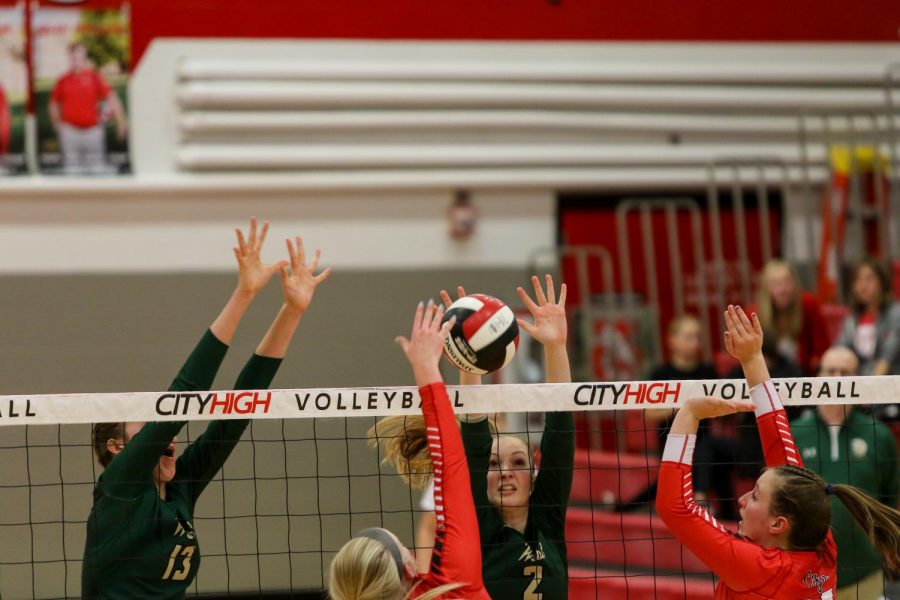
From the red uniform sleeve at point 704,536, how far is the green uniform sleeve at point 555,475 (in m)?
0.50

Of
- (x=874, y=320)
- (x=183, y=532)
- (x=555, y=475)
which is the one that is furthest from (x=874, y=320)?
(x=183, y=532)

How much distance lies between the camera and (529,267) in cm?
968

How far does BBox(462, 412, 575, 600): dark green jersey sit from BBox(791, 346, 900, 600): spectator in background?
6.39 ft

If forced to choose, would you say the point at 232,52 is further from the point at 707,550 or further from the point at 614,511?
the point at 707,550

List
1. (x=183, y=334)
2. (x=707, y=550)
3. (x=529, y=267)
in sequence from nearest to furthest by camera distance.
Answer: (x=707, y=550), (x=183, y=334), (x=529, y=267)

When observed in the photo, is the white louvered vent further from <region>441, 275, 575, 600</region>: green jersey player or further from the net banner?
<region>441, 275, 575, 600</region>: green jersey player

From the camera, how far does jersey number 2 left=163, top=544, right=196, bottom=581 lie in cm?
376

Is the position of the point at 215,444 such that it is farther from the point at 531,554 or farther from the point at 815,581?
the point at 815,581

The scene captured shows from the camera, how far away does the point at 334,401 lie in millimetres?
4004

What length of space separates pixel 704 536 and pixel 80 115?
7134 mm

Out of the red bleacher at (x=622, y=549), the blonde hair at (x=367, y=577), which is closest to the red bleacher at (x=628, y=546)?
the red bleacher at (x=622, y=549)

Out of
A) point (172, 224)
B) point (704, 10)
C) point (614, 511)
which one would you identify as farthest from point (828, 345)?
point (172, 224)

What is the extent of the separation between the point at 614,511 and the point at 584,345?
5.00ft

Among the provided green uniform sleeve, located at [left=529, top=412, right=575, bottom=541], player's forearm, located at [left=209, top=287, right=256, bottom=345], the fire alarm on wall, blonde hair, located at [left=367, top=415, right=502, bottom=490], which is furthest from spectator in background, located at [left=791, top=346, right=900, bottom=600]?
the fire alarm on wall
